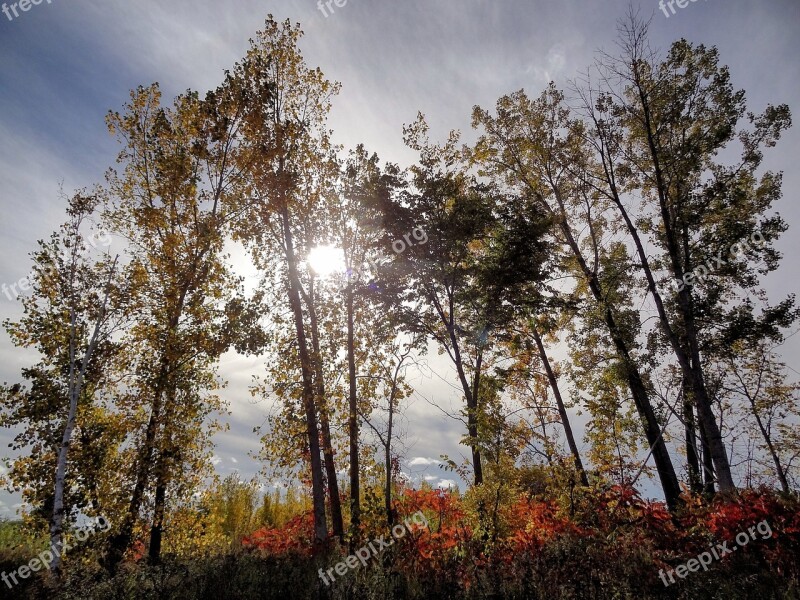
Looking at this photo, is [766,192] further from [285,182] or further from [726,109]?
[285,182]

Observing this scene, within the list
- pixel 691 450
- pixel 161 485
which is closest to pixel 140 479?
pixel 161 485

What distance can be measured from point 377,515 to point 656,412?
12756 mm

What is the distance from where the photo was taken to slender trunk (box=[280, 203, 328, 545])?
10602mm

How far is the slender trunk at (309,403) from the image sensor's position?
10.6 m

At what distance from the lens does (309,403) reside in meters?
11.4

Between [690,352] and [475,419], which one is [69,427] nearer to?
[475,419]

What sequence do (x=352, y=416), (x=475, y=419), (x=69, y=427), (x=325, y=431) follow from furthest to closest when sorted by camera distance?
(x=352, y=416), (x=325, y=431), (x=475, y=419), (x=69, y=427)

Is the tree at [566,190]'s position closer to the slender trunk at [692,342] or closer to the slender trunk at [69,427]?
the slender trunk at [692,342]

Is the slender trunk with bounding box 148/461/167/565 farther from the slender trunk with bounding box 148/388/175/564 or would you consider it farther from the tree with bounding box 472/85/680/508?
the tree with bounding box 472/85/680/508

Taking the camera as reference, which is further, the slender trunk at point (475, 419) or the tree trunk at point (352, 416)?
the tree trunk at point (352, 416)

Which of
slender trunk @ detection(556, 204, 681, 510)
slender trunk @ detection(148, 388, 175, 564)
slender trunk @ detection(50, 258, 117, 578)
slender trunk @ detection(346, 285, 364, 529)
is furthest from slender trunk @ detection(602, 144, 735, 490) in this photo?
slender trunk @ detection(50, 258, 117, 578)

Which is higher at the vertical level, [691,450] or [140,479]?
[140,479]

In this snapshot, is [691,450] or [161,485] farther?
[691,450]

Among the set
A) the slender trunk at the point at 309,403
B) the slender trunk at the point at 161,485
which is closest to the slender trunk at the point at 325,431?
the slender trunk at the point at 309,403
